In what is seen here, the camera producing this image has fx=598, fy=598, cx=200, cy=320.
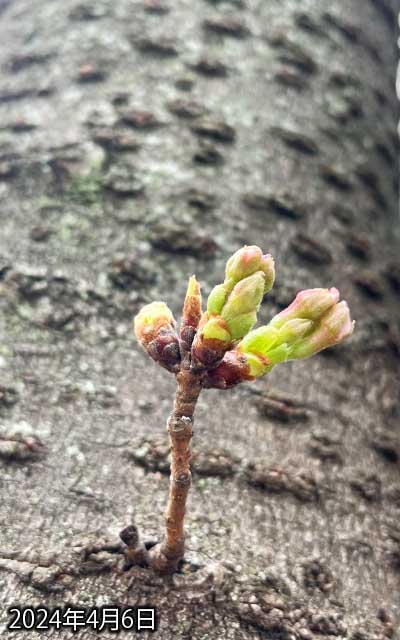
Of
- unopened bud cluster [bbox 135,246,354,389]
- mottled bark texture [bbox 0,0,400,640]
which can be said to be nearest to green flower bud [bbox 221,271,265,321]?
unopened bud cluster [bbox 135,246,354,389]

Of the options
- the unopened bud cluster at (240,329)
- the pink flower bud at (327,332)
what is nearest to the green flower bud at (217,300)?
the unopened bud cluster at (240,329)

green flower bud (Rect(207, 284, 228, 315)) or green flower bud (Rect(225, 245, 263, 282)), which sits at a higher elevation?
green flower bud (Rect(225, 245, 263, 282))

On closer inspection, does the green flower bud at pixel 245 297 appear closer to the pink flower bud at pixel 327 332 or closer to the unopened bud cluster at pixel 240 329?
the unopened bud cluster at pixel 240 329

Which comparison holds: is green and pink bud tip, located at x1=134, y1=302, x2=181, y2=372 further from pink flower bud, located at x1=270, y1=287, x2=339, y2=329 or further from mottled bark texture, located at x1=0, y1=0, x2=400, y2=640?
mottled bark texture, located at x1=0, y1=0, x2=400, y2=640

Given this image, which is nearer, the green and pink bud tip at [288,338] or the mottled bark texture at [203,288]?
the green and pink bud tip at [288,338]

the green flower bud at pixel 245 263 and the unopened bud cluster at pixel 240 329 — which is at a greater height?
the green flower bud at pixel 245 263

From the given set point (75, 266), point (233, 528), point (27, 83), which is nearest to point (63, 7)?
point (27, 83)

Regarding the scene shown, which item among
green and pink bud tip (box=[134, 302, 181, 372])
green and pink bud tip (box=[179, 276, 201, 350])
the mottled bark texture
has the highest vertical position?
green and pink bud tip (box=[179, 276, 201, 350])

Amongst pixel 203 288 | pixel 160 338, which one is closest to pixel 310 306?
pixel 160 338
